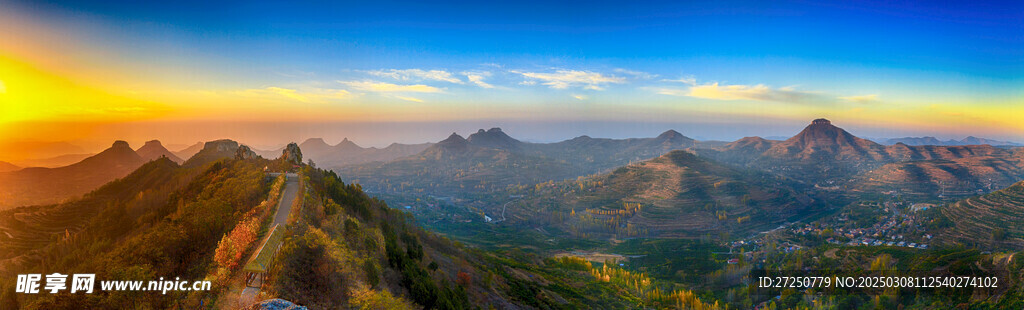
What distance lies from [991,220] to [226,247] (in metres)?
170

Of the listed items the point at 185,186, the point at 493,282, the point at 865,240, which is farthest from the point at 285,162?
the point at 865,240

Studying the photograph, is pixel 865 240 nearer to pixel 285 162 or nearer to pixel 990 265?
pixel 990 265

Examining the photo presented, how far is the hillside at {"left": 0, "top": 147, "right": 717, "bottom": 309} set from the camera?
1580 centimetres

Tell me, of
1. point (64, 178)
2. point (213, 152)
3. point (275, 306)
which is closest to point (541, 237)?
point (213, 152)

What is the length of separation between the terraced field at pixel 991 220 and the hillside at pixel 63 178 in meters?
185

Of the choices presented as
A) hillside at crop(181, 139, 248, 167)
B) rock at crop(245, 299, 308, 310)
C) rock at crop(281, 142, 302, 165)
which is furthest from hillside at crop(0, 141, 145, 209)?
rock at crop(245, 299, 308, 310)

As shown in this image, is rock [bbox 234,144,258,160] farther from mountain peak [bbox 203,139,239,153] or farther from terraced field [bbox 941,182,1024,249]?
terraced field [bbox 941,182,1024,249]

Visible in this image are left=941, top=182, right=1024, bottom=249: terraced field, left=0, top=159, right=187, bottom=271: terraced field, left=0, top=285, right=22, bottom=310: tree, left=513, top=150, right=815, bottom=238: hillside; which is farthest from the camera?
left=513, top=150, right=815, bottom=238: hillside

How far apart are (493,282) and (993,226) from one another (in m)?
144

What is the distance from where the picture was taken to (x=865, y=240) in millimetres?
117688

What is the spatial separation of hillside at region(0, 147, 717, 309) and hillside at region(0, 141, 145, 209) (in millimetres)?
15723

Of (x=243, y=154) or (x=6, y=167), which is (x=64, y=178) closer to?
(x=6, y=167)

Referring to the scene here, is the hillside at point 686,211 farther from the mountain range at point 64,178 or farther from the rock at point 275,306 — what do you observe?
the rock at point 275,306

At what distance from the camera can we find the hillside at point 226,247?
622 inches
